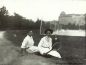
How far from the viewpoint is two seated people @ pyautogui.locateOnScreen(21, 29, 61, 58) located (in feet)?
4.70

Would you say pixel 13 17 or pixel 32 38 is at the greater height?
pixel 13 17

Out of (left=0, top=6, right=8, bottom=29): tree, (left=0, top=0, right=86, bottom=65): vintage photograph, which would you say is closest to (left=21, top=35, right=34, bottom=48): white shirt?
(left=0, top=0, right=86, bottom=65): vintage photograph

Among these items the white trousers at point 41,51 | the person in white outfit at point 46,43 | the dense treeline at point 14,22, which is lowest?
the white trousers at point 41,51

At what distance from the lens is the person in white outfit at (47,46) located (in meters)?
1.44

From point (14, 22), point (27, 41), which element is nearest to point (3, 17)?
point (14, 22)

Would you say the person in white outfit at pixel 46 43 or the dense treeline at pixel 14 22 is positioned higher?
the dense treeline at pixel 14 22

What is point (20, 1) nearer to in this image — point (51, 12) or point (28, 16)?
point (28, 16)

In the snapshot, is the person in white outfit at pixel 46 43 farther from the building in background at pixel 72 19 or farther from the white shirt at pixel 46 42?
the building in background at pixel 72 19

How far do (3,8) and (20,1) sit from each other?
16cm

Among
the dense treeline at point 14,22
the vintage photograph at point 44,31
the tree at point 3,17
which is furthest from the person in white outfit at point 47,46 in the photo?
the tree at point 3,17

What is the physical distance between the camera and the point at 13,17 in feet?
4.74

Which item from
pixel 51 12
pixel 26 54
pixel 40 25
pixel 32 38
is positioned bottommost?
pixel 26 54

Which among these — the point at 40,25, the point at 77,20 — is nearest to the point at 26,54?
the point at 40,25

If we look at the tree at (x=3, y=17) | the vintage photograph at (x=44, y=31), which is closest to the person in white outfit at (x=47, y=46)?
the vintage photograph at (x=44, y=31)
